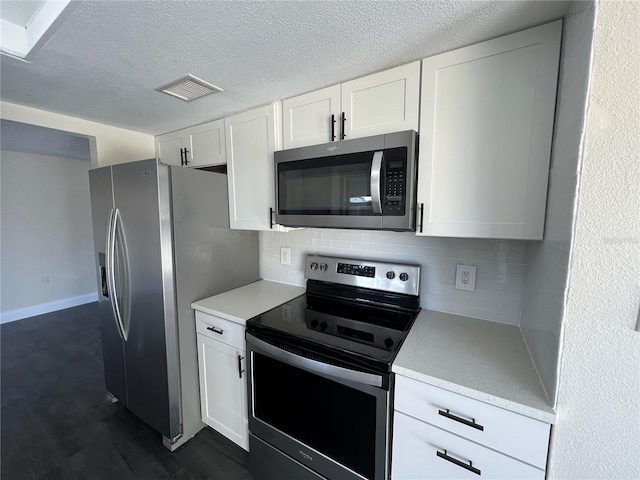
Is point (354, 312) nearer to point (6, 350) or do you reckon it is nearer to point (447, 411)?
point (447, 411)

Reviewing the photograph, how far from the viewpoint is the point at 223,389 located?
1.67 m

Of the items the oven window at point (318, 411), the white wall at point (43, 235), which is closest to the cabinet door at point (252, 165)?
the oven window at point (318, 411)

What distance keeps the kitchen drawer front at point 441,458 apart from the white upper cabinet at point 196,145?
191cm

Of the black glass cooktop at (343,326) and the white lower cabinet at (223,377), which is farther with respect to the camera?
the white lower cabinet at (223,377)

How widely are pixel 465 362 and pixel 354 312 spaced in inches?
25.8

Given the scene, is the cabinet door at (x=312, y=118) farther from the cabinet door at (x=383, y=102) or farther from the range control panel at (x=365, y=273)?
the range control panel at (x=365, y=273)

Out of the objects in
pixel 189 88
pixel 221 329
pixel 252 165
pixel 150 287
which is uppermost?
pixel 189 88

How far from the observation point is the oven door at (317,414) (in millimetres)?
1084

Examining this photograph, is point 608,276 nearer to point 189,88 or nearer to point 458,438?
point 458,438

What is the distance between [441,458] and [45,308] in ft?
17.8

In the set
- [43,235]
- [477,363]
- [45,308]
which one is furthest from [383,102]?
[45,308]

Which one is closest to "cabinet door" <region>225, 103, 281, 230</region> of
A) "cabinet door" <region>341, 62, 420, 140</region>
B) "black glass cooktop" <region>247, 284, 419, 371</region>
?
"cabinet door" <region>341, 62, 420, 140</region>

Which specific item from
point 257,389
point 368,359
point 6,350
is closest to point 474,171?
point 368,359

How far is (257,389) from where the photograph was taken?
1.45 m
